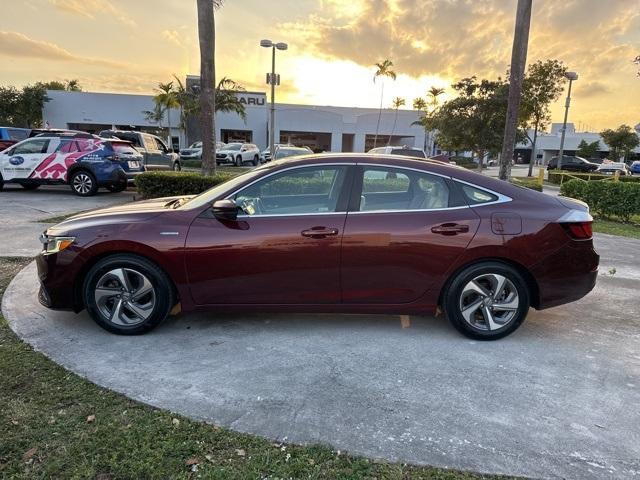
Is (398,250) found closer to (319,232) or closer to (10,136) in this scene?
(319,232)

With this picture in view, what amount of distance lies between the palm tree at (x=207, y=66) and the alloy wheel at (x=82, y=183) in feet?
12.2

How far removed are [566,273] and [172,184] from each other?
28.6 ft

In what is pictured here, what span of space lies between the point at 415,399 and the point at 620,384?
1.60 meters

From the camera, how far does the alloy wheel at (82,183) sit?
1255 centimetres

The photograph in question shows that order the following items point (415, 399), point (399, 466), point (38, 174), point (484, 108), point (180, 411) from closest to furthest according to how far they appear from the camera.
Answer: point (399, 466)
point (180, 411)
point (415, 399)
point (38, 174)
point (484, 108)

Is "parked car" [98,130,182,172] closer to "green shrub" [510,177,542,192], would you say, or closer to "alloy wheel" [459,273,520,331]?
"green shrub" [510,177,542,192]

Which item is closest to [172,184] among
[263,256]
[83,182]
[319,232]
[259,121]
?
[83,182]

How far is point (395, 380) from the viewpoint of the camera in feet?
10.9

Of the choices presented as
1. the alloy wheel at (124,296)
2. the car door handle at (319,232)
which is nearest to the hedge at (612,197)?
the car door handle at (319,232)

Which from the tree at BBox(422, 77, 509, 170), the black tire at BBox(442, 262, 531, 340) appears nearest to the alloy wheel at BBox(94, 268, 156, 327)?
the black tire at BBox(442, 262, 531, 340)

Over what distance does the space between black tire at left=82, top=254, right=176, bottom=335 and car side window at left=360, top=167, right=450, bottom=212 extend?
5.89 feet

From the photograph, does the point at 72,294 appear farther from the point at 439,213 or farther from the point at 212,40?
the point at 212,40

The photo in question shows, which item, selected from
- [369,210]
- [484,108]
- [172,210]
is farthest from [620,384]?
[484,108]

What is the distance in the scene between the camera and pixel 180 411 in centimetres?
287
